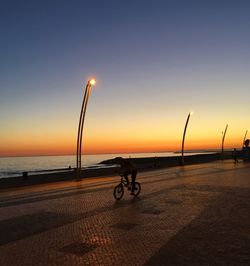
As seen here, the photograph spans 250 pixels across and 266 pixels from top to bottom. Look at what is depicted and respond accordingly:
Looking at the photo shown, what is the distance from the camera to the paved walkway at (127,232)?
6551mm

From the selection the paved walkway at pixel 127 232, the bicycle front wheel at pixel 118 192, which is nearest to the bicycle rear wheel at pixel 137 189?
the bicycle front wheel at pixel 118 192

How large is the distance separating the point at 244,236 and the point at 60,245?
4.12 metres

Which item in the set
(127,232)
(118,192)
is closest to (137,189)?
(118,192)

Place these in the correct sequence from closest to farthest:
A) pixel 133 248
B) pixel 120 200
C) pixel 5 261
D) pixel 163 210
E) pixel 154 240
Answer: pixel 5 261
pixel 133 248
pixel 154 240
pixel 163 210
pixel 120 200

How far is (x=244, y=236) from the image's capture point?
800 cm

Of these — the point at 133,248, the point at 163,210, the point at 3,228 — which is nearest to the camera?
the point at 133,248

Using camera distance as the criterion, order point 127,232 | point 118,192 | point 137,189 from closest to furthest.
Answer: point 127,232, point 118,192, point 137,189

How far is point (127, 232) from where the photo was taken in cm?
848

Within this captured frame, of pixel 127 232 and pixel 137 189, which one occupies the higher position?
pixel 137 189

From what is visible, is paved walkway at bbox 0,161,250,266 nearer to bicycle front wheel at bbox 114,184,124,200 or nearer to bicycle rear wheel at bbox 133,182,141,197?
bicycle front wheel at bbox 114,184,124,200

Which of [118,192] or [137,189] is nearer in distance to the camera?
[118,192]

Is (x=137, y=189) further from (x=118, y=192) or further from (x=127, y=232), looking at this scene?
(x=127, y=232)

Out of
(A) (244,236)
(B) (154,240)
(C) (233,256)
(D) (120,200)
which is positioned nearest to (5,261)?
(B) (154,240)

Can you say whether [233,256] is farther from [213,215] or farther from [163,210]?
[163,210]
